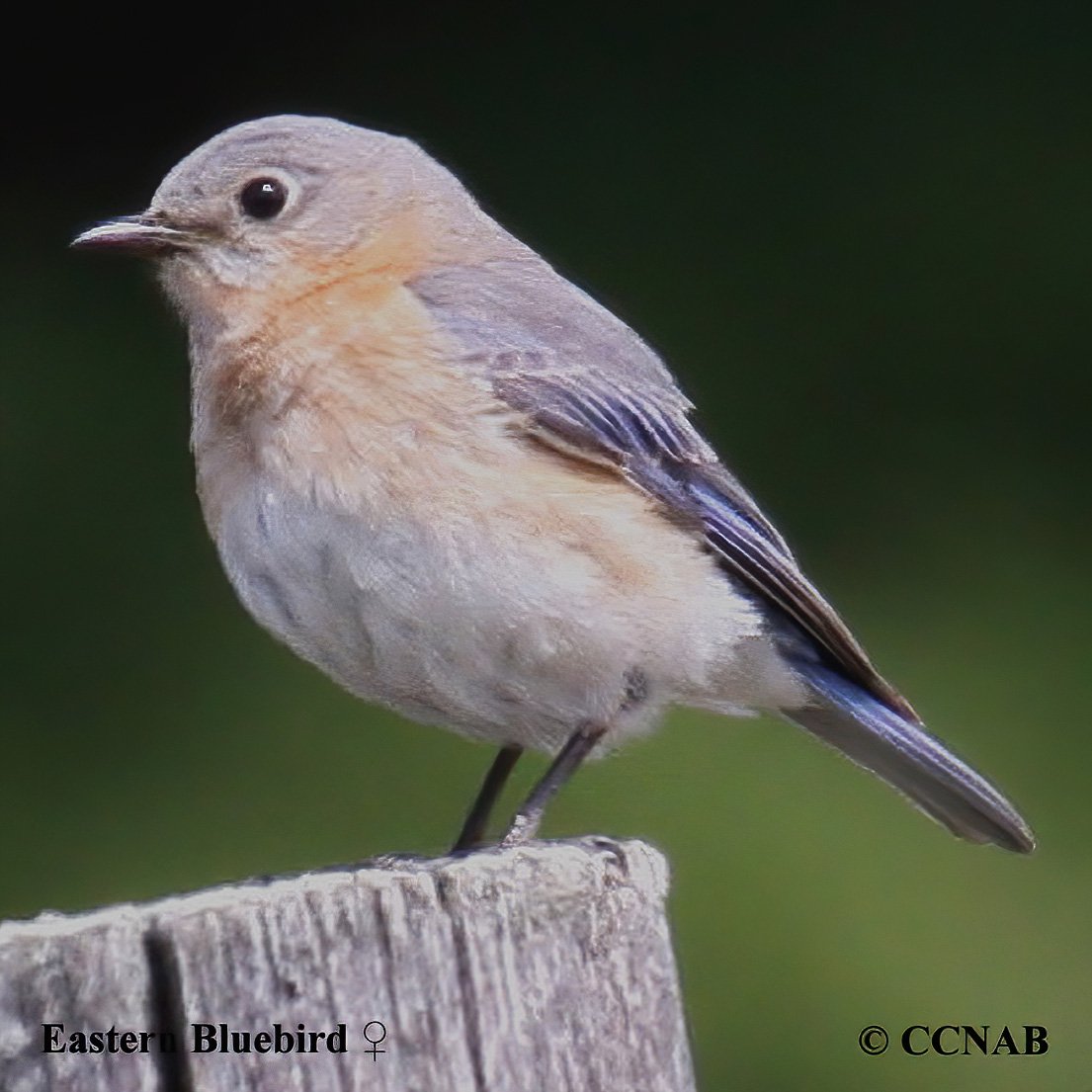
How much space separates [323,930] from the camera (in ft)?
6.64

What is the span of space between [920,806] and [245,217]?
162 cm

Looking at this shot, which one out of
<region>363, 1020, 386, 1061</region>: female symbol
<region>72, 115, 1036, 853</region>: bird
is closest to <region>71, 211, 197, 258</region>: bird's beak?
<region>72, 115, 1036, 853</region>: bird

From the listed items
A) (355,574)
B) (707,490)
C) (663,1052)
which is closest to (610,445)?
(707,490)

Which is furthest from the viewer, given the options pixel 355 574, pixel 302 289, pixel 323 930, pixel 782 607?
pixel 782 607

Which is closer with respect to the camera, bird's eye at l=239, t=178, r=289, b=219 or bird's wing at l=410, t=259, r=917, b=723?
bird's wing at l=410, t=259, r=917, b=723

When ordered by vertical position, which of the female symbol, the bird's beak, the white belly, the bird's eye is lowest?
the female symbol

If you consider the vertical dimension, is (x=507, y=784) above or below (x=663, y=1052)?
above

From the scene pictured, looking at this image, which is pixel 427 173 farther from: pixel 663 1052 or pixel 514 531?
pixel 663 1052

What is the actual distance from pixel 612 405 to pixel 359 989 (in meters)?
1.59

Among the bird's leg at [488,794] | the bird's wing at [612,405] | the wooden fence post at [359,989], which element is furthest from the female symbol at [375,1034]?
the bird's leg at [488,794]

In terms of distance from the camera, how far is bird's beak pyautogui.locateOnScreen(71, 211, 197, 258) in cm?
338

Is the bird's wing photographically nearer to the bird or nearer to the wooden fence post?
the bird

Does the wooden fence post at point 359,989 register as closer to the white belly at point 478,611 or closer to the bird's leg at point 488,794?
the white belly at point 478,611

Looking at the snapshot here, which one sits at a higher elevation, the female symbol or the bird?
the bird
